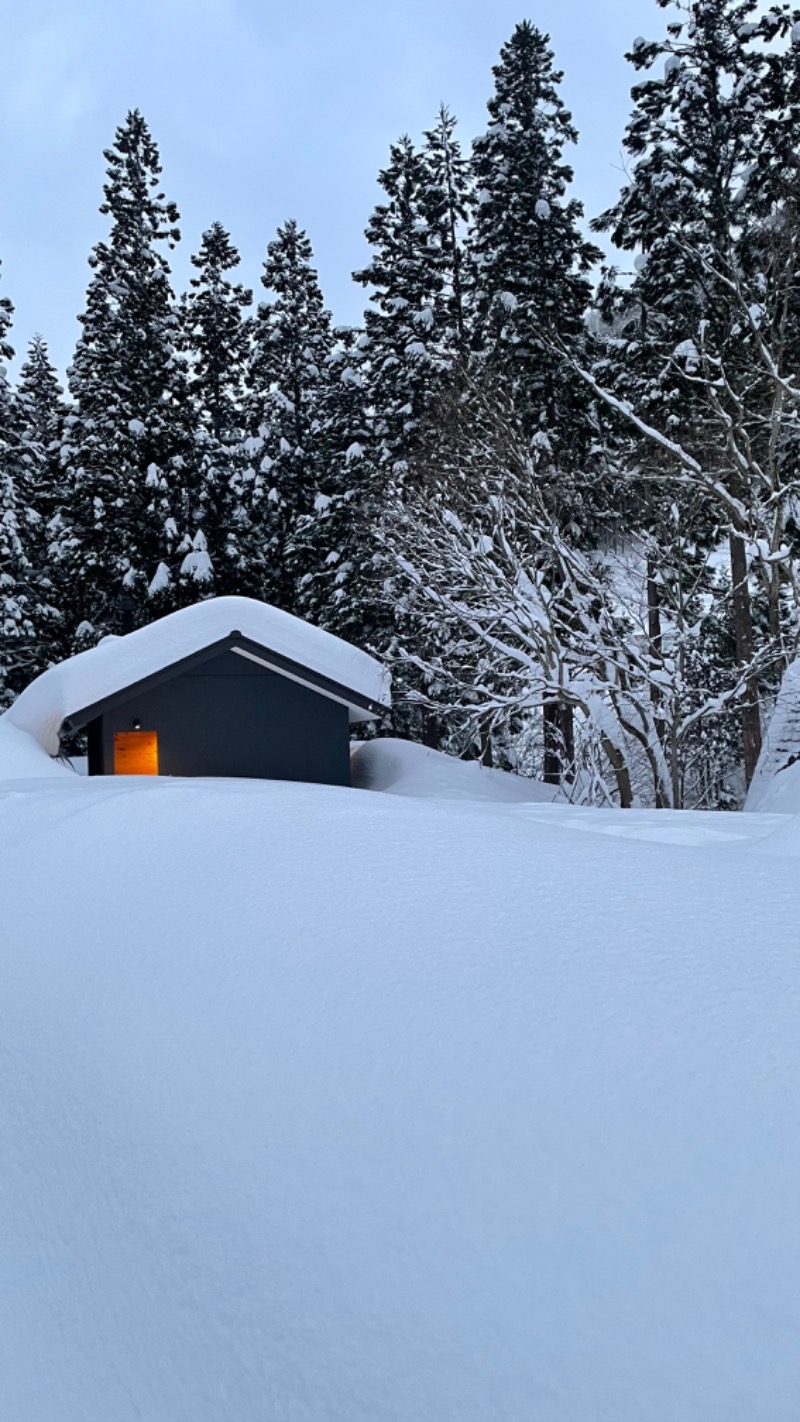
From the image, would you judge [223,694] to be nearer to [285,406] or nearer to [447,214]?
[285,406]

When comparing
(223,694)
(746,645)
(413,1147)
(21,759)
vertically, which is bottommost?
(413,1147)

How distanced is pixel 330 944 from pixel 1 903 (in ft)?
4.60

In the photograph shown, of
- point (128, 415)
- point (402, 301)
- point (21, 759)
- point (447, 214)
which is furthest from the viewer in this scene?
point (128, 415)

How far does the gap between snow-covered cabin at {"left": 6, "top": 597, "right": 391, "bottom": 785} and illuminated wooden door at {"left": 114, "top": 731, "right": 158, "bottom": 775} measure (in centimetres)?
9

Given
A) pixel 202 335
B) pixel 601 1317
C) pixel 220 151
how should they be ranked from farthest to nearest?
pixel 220 151
pixel 202 335
pixel 601 1317

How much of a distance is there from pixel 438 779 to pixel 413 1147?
14.0 m

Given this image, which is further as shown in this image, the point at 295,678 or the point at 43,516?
the point at 43,516

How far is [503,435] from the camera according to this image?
13062 millimetres

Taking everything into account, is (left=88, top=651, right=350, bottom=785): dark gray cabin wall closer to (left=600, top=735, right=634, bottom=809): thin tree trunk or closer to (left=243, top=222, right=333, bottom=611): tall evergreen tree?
(left=600, top=735, right=634, bottom=809): thin tree trunk

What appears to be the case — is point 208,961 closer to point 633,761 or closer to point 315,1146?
point 315,1146

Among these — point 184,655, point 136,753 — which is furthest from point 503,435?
point 136,753

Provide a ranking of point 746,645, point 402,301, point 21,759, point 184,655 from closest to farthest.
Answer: point 21,759 → point 746,645 → point 184,655 → point 402,301

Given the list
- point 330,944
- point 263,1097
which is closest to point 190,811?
point 330,944

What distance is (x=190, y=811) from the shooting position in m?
3.05
